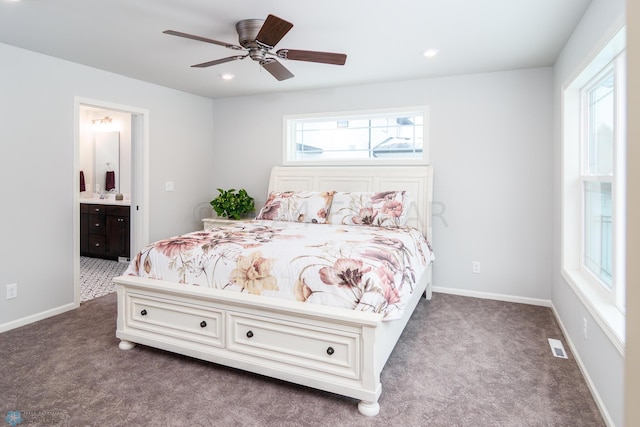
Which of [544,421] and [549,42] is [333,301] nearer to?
[544,421]

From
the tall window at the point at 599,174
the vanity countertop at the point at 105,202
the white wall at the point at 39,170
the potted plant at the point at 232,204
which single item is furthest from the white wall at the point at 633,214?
the vanity countertop at the point at 105,202

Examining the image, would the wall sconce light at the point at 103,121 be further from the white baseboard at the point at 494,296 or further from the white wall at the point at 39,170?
the white baseboard at the point at 494,296

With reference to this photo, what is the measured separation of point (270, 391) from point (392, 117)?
319 centimetres

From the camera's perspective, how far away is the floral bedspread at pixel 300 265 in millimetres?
2176

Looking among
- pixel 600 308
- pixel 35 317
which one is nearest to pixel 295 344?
pixel 600 308

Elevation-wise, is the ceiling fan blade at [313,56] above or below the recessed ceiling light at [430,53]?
below

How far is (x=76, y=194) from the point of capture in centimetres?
365

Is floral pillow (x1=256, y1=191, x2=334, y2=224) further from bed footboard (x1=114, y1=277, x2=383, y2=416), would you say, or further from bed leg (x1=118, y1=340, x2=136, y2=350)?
bed leg (x1=118, y1=340, x2=136, y2=350)

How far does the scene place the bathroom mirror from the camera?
620 centimetres

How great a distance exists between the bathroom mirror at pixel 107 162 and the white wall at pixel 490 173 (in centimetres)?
409

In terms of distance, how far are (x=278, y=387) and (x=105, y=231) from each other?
15.0ft

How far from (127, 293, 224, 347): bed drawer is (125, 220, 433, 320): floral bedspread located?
16 centimetres

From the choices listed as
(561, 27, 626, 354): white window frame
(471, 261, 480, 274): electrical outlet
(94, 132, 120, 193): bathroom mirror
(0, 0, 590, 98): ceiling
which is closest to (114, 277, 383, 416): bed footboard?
(561, 27, 626, 354): white window frame

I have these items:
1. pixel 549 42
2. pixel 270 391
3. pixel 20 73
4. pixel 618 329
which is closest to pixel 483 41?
pixel 549 42
